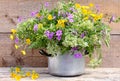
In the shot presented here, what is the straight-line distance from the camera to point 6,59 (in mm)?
1439

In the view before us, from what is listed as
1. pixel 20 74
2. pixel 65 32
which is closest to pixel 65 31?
pixel 65 32

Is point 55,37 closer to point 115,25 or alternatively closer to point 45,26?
point 45,26

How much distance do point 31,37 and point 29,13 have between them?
9.5 inches

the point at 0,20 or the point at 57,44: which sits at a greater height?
the point at 0,20

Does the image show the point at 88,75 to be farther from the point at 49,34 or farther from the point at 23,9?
the point at 23,9

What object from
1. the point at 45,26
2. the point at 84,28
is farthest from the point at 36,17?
the point at 84,28

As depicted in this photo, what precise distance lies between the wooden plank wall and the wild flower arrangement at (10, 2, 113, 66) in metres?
0.17

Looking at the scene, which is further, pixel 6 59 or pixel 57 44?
pixel 6 59

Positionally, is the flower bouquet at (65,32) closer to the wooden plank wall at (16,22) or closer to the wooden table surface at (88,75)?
the wooden table surface at (88,75)

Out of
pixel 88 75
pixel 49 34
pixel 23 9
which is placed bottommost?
pixel 88 75

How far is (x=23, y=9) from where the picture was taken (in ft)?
4.68

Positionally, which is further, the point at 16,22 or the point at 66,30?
the point at 16,22

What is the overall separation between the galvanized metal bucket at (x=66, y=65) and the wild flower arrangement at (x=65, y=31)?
0.03 m

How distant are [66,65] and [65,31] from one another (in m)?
0.15
